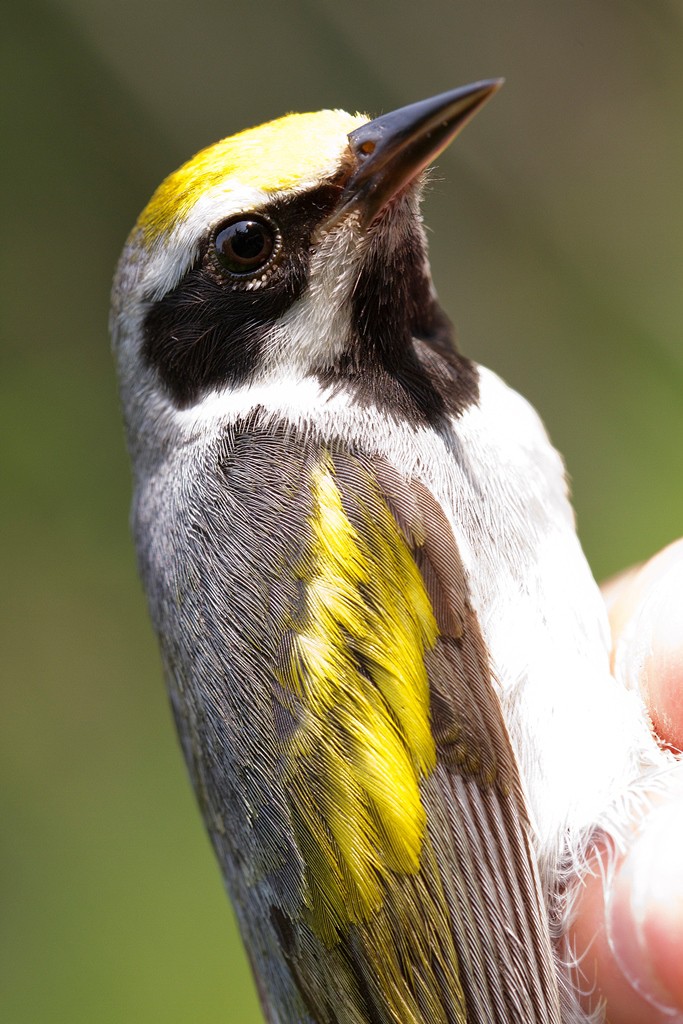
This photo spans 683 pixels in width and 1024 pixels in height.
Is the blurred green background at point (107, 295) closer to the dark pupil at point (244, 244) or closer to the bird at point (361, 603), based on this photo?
the bird at point (361, 603)

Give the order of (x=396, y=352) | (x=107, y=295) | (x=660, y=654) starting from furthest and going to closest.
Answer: (x=107, y=295)
(x=660, y=654)
(x=396, y=352)

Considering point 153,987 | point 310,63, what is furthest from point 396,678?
point 310,63

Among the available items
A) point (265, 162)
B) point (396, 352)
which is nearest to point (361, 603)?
point (396, 352)

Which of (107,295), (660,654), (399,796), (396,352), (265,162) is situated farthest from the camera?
(107,295)

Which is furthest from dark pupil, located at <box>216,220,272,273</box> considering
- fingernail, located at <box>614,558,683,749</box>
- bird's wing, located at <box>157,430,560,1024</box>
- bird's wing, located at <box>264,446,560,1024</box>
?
fingernail, located at <box>614,558,683,749</box>

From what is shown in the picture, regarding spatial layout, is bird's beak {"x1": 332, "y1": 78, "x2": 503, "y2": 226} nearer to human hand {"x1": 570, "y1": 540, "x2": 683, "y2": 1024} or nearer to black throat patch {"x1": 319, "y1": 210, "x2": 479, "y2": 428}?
black throat patch {"x1": 319, "y1": 210, "x2": 479, "y2": 428}

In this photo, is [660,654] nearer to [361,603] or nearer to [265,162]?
[361,603]

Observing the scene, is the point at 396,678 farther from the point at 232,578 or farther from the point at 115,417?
the point at 115,417
